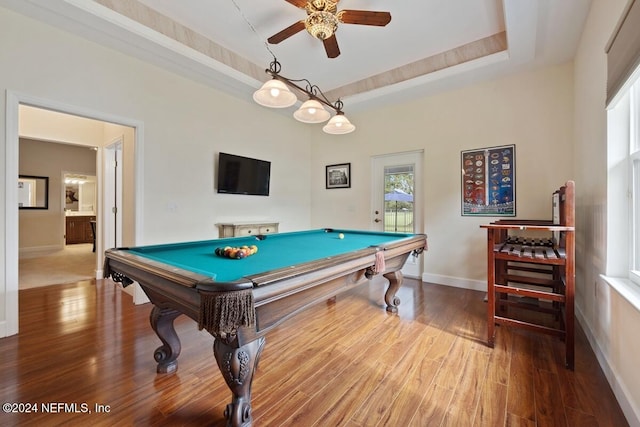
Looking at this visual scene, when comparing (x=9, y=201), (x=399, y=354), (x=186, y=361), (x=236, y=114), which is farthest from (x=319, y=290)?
(x=236, y=114)

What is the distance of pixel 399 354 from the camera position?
195 centimetres

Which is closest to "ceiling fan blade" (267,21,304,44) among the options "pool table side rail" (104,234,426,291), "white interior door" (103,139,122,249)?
"pool table side rail" (104,234,426,291)

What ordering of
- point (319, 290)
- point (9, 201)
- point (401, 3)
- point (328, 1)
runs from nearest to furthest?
point (319, 290), point (328, 1), point (9, 201), point (401, 3)

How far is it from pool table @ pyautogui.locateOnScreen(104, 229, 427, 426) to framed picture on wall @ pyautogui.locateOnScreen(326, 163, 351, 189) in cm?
284

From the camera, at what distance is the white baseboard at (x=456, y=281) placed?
3.49m

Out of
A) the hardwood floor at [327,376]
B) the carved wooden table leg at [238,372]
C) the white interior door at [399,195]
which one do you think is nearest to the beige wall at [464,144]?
the white interior door at [399,195]

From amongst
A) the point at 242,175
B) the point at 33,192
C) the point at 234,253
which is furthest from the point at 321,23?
the point at 33,192

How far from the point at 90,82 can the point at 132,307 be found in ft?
7.60

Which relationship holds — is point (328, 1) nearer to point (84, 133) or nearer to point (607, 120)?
point (607, 120)

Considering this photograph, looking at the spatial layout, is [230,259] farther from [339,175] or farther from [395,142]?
[339,175]

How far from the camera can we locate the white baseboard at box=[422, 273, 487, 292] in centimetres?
349

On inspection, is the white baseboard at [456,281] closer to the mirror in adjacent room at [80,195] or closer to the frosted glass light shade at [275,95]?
the frosted glass light shade at [275,95]

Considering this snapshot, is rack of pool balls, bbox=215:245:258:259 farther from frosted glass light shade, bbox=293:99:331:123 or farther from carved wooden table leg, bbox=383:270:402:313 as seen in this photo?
carved wooden table leg, bbox=383:270:402:313

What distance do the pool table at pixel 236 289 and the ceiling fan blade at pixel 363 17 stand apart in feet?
5.80
